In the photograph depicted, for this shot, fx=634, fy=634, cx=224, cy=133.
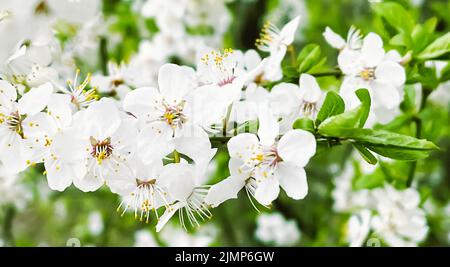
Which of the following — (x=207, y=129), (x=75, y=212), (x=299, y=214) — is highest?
(x=207, y=129)

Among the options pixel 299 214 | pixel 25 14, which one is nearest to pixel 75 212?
pixel 299 214

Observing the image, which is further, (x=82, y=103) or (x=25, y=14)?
(x=82, y=103)

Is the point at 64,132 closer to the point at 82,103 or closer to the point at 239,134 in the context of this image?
the point at 82,103

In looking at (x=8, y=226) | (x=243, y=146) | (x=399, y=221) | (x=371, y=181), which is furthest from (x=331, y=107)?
(x=8, y=226)

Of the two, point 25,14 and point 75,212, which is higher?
point 25,14

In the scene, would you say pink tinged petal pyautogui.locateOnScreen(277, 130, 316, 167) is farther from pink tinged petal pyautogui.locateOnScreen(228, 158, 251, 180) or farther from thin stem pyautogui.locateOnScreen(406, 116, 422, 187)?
thin stem pyautogui.locateOnScreen(406, 116, 422, 187)

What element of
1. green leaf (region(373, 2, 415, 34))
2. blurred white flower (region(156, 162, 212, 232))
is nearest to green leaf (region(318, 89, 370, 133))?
blurred white flower (region(156, 162, 212, 232))

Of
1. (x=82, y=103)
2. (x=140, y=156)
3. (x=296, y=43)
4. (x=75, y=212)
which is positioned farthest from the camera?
(x=75, y=212)
